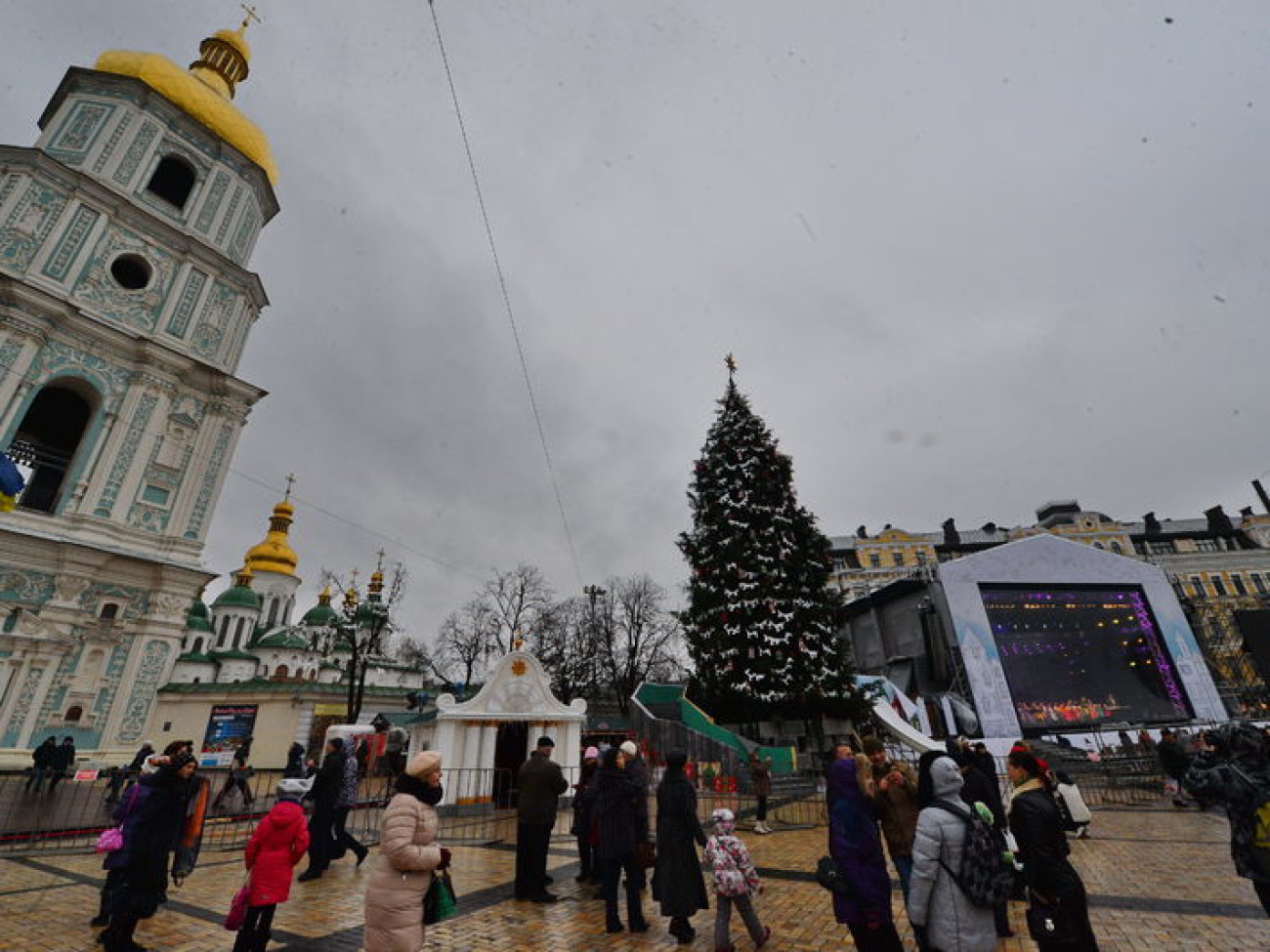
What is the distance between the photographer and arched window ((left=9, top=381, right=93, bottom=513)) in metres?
20.8

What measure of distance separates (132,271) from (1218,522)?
81.4 metres

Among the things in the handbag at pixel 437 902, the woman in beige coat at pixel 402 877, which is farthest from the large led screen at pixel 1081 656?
the woman in beige coat at pixel 402 877

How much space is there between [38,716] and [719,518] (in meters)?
22.5

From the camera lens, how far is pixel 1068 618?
26.6 m

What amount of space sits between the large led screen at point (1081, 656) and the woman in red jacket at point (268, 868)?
2805 centimetres

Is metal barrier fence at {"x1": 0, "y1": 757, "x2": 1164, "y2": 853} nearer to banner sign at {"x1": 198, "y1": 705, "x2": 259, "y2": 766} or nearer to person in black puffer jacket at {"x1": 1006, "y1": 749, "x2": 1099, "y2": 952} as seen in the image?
banner sign at {"x1": 198, "y1": 705, "x2": 259, "y2": 766}

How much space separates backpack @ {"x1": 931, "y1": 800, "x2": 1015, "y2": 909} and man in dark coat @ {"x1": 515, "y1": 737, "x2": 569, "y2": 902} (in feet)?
14.0

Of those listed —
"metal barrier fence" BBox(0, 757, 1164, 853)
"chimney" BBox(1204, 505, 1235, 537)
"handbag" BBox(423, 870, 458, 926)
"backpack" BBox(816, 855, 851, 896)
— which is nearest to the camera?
"handbag" BBox(423, 870, 458, 926)

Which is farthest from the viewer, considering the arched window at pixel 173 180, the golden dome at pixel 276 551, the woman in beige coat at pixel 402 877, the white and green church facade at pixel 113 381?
the golden dome at pixel 276 551

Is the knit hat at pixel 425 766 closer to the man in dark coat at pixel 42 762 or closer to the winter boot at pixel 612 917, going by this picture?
the winter boot at pixel 612 917

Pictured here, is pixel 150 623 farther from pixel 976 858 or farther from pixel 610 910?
pixel 976 858

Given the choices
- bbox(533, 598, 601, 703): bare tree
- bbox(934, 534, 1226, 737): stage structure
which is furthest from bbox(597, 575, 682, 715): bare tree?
bbox(934, 534, 1226, 737): stage structure

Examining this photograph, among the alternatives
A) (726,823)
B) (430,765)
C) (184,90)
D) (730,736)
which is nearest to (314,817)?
(430,765)

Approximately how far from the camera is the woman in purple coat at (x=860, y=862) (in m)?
3.76
